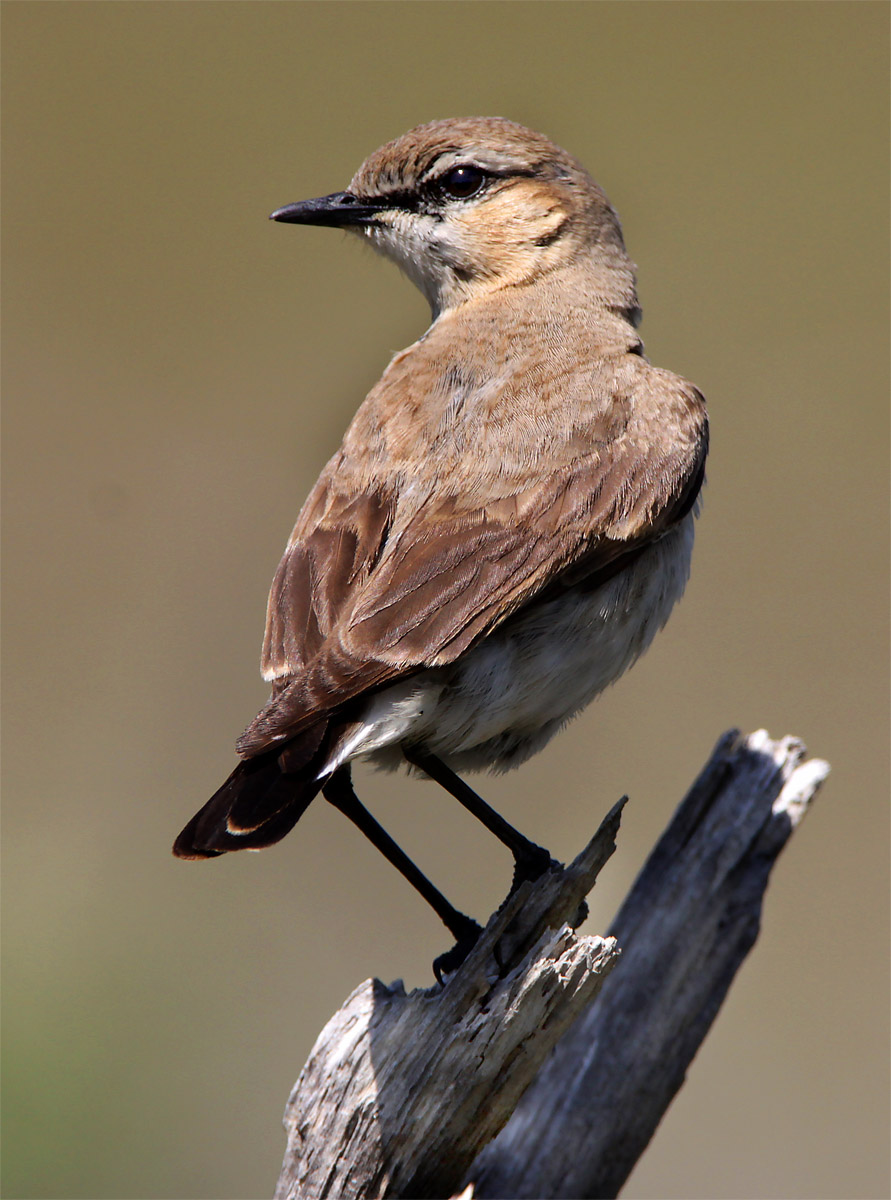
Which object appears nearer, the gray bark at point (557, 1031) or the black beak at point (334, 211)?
the gray bark at point (557, 1031)

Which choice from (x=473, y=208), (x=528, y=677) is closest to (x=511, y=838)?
(x=528, y=677)

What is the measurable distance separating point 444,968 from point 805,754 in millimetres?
1371

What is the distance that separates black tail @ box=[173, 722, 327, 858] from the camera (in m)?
2.75

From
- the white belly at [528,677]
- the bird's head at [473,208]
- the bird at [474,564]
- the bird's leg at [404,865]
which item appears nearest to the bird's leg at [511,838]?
the bird at [474,564]

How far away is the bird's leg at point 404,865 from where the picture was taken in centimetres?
370

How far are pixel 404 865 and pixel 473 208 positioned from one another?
96.1 inches

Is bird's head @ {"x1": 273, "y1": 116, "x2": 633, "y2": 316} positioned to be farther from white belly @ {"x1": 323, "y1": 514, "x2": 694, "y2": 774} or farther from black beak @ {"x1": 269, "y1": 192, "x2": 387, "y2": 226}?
white belly @ {"x1": 323, "y1": 514, "x2": 694, "y2": 774}

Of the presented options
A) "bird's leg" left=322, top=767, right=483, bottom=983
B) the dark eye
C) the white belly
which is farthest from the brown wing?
the dark eye

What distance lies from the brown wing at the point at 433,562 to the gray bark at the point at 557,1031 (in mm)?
735

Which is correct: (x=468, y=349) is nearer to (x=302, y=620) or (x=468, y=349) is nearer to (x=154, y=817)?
(x=302, y=620)

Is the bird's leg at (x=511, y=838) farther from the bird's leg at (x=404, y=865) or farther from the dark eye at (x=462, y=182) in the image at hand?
the dark eye at (x=462, y=182)

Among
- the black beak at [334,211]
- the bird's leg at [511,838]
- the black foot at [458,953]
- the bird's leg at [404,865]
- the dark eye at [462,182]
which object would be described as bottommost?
the black foot at [458,953]

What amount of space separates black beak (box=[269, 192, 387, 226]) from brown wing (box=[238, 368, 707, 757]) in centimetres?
142

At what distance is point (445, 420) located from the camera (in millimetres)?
3689
